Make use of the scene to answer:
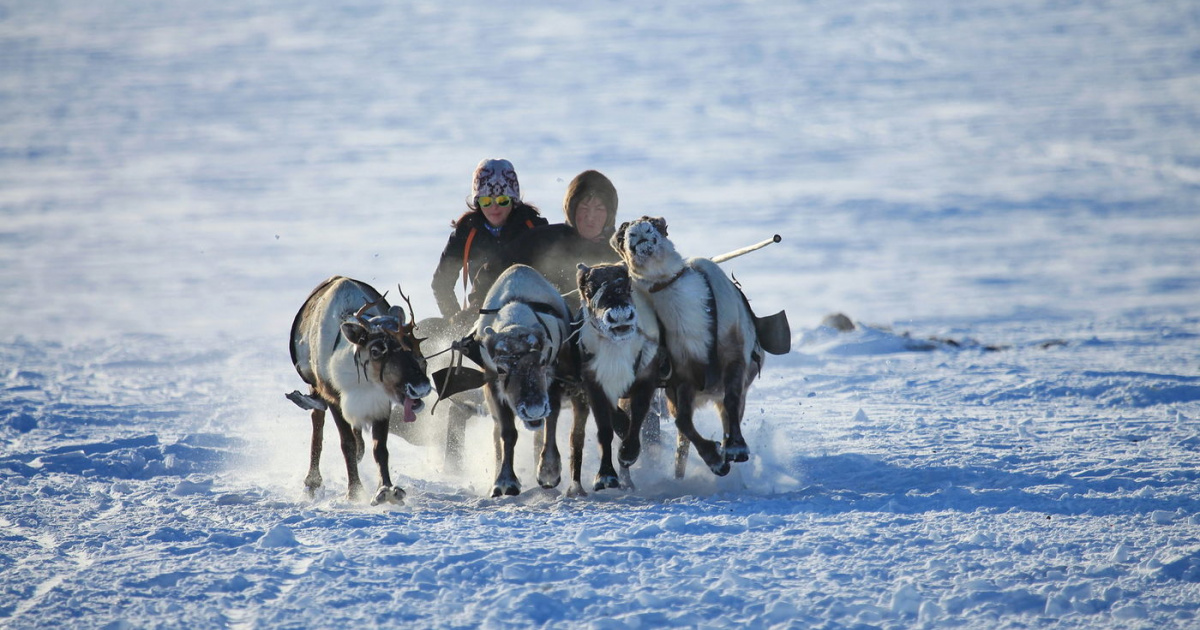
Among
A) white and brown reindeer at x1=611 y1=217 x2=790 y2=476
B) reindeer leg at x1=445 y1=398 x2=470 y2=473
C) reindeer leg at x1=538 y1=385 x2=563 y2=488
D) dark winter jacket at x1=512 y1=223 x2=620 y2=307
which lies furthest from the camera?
reindeer leg at x1=445 y1=398 x2=470 y2=473

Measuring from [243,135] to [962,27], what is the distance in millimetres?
35269

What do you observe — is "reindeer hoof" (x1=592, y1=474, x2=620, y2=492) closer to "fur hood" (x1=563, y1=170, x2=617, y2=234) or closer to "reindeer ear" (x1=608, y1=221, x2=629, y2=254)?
"reindeer ear" (x1=608, y1=221, x2=629, y2=254)

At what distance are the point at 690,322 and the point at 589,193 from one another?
167cm

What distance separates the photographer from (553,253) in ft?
24.2

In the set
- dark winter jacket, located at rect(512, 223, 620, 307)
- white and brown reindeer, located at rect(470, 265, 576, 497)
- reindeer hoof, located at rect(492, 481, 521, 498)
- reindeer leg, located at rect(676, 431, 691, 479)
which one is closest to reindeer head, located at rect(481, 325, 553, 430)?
white and brown reindeer, located at rect(470, 265, 576, 497)

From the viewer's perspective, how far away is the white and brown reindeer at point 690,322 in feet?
20.9

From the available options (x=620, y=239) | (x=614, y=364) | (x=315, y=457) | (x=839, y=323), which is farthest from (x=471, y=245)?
(x=839, y=323)

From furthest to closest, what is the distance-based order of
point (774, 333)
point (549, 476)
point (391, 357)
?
point (774, 333) < point (549, 476) < point (391, 357)

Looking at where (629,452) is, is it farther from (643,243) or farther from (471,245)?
(471,245)

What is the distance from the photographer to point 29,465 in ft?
25.1

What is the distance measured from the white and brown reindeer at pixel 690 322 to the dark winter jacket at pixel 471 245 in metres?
1.41

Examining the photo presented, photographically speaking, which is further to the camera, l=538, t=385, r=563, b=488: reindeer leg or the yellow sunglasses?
the yellow sunglasses

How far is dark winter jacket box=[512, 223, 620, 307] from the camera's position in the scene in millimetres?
7336

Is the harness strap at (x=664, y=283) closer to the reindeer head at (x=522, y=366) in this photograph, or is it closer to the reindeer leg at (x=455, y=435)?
the reindeer head at (x=522, y=366)
